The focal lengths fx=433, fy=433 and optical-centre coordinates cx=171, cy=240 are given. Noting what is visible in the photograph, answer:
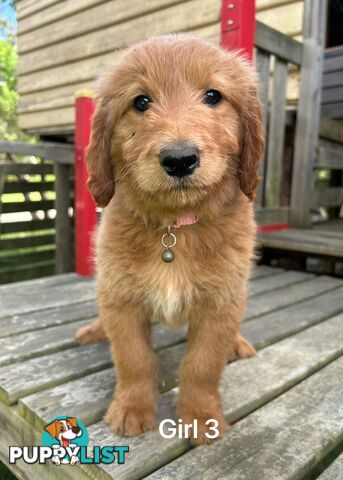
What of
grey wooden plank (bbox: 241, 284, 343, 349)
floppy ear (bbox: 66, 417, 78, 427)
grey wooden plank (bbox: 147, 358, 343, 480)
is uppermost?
floppy ear (bbox: 66, 417, 78, 427)

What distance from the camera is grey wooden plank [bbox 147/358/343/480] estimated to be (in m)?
1.37

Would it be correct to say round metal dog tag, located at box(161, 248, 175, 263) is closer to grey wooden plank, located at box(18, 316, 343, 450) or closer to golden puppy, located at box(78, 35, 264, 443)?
golden puppy, located at box(78, 35, 264, 443)

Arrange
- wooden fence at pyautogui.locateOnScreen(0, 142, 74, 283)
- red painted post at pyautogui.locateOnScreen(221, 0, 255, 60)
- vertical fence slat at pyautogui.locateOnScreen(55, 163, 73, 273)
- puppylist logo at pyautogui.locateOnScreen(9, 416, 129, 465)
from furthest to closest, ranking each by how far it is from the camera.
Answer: wooden fence at pyautogui.locateOnScreen(0, 142, 74, 283) → vertical fence slat at pyautogui.locateOnScreen(55, 163, 73, 273) → red painted post at pyautogui.locateOnScreen(221, 0, 255, 60) → puppylist logo at pyautogui.locateOnScreen(9, 416, 129, 465)

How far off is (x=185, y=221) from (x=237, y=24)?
85.3 inches

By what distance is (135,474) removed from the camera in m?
1.35

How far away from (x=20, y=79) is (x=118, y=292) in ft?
26.1

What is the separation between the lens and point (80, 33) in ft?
21.6

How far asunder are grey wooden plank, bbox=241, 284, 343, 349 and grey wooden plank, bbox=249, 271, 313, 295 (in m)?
0.33

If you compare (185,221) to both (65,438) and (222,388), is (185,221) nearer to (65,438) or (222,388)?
(222,388)

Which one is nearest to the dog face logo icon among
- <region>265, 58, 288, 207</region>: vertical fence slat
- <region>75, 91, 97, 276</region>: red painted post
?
<region>75, 91, 97, 276</region>: red painted post

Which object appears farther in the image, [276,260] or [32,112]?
[32,112]

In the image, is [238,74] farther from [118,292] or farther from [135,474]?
[135,474]

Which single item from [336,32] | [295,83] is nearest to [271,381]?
[295,83]

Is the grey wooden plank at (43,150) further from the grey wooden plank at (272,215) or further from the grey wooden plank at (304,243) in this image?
the grey wooden plank at (304,243)
